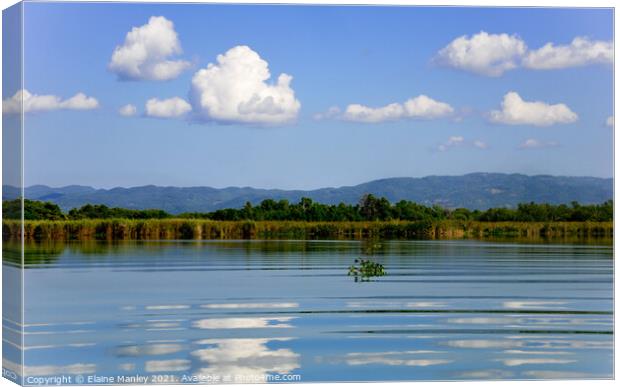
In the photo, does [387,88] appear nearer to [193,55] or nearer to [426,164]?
[426,164]

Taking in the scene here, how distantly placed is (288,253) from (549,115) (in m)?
5.88

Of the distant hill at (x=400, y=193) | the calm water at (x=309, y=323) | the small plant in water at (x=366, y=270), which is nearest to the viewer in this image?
the calm water at (x=309, y=323)

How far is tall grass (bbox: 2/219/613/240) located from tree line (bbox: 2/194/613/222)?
14 centimetres

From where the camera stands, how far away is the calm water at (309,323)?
12406 mm

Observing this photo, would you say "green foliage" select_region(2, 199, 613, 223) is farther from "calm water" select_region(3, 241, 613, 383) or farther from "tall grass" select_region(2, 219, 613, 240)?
"calm water" select_region(3, 241, 613, 383)

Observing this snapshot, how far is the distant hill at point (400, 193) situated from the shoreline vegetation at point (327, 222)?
0.79ft

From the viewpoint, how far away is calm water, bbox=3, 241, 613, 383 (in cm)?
1241

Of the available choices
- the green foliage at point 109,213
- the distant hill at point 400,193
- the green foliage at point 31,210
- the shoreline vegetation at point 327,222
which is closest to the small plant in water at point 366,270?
the shoreline vegetation at point 327,222

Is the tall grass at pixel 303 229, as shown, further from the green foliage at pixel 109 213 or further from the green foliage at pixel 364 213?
the green foliage at pixel 109 213

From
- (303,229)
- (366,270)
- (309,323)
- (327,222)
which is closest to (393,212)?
(327,222)

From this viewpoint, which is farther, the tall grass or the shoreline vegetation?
the tall grass

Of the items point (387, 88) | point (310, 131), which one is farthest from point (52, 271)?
point (387, 88)

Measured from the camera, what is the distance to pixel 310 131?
1422 centimetres

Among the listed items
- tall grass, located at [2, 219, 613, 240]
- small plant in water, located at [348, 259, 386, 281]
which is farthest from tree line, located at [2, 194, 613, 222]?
small plant in water, located at [348, 259, 386, 281]
